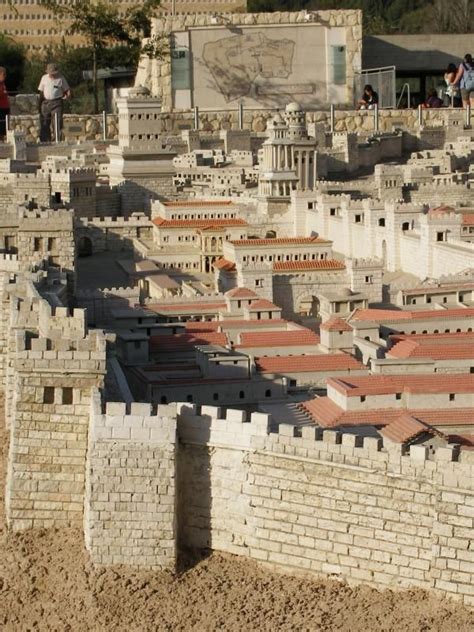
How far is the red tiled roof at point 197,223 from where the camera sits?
205 ft

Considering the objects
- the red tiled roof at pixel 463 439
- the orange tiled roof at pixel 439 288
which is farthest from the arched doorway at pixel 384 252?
the red tiled roof at pixel 463 439

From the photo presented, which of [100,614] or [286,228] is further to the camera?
A: [286,228]

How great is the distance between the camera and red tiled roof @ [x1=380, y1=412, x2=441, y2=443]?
1198 inches

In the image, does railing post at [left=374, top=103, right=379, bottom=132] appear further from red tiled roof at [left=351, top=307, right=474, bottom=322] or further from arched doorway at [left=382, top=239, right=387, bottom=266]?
red tiled roof at [left=351, top=307, right=474, bottom=322]

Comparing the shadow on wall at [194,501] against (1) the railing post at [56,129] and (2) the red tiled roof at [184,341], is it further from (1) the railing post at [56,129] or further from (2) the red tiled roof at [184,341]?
(1) the railing post at [56,129]

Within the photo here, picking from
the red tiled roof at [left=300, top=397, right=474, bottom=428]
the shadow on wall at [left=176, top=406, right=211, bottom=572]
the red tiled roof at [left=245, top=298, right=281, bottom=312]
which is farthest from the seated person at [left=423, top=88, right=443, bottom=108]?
the shadow on wall at [left=176, top=406, right=211, bottom=572]

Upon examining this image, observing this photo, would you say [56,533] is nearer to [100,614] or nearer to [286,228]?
[100,614]

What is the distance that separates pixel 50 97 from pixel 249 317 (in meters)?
33.5

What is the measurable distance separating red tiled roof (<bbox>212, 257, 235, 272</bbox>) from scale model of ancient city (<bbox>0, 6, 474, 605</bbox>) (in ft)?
0.85

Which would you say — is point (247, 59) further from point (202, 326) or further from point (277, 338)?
point (277, 338)

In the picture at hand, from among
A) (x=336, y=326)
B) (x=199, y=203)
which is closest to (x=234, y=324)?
(x=336, y=326)

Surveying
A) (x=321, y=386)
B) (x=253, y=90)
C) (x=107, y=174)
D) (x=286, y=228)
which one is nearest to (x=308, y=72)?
(x=253, y=90)

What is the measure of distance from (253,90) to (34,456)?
55.2m

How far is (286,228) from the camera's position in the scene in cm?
6469
